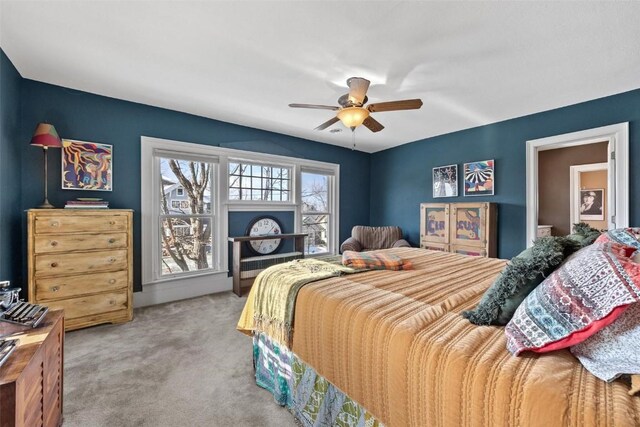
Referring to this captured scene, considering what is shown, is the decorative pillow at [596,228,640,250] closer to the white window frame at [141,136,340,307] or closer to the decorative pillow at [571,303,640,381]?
the decorative pillow at [571,303,640,381]

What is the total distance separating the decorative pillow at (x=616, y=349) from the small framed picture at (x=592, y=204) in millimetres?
6050

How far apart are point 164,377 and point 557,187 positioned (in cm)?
702

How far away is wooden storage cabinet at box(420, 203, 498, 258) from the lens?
3863 mm

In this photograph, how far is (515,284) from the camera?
1100mm

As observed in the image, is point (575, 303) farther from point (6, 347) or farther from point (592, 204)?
point (592, 204)

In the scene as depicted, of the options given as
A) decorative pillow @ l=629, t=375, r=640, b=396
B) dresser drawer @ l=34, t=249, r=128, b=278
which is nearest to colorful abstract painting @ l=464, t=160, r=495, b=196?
decorative pillow @ l=629, t=375, r=640, b=396

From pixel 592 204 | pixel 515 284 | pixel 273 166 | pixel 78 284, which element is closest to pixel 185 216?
pixel 78 284

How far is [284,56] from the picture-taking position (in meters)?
2.32

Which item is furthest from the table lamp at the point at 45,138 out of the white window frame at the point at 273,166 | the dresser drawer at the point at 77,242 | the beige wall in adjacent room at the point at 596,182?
the beige wall in adjacent room at the point at 596,182

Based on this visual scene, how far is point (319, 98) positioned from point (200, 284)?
9.59 ft

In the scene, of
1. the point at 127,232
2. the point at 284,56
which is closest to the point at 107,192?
the point at 127,232

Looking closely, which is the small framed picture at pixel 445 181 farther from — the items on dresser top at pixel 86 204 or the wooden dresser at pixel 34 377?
the wooden dresser at pixel 34 377

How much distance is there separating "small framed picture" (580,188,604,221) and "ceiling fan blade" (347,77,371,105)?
5.39m

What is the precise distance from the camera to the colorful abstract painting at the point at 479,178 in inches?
162
